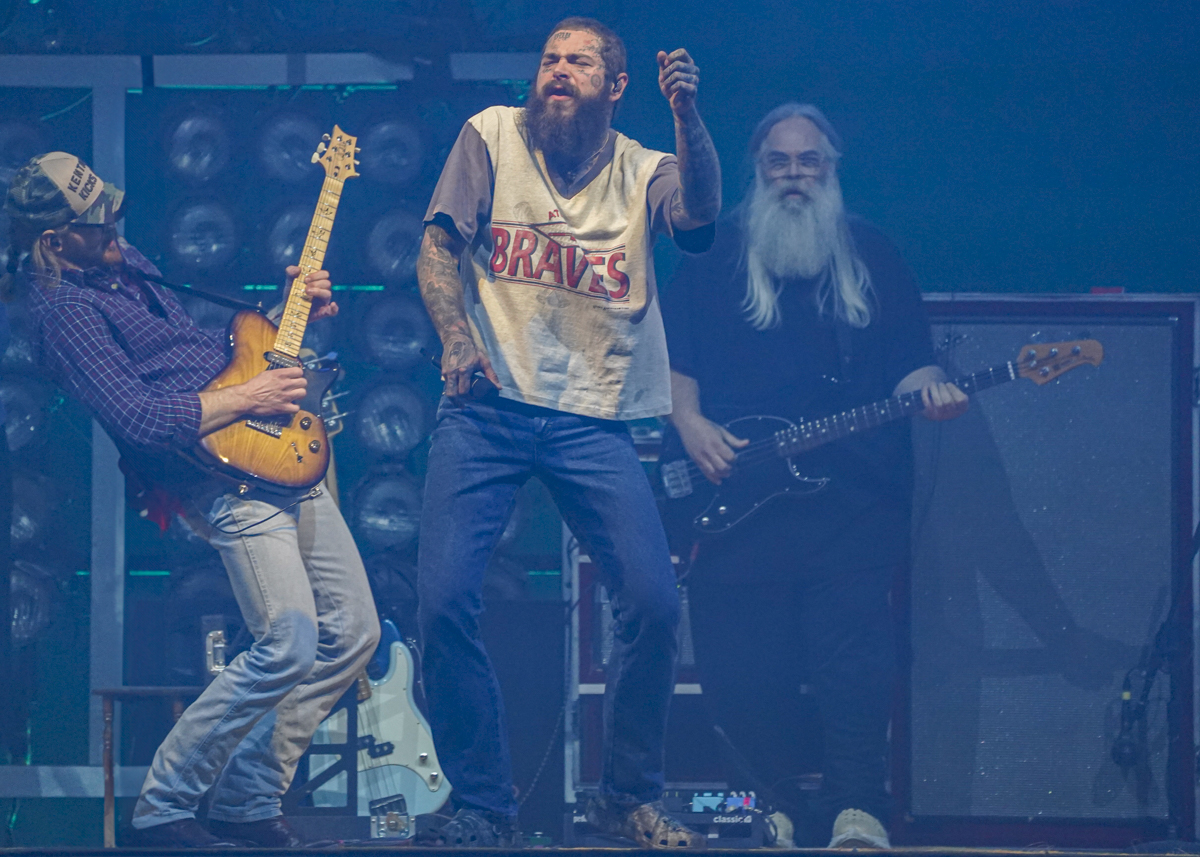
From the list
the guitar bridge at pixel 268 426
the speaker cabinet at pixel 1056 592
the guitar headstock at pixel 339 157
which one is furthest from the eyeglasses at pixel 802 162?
the guitar bridge at pixel 268 426

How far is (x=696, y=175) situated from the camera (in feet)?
9.73

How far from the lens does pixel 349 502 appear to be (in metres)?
5.06

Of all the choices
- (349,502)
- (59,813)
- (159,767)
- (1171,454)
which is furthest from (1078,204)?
(59,813)

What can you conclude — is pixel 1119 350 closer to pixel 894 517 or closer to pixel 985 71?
pixel 894 517

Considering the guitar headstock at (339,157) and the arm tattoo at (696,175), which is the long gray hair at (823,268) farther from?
the arm tattoo at (696,175)

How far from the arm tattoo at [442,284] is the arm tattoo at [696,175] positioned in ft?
1.80

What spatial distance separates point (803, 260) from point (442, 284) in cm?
209

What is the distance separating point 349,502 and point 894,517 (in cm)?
209

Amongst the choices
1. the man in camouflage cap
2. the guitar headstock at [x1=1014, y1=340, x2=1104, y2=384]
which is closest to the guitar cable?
the man in camouflage cap

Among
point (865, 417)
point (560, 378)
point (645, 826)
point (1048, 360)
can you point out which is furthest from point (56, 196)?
point (1048, 360)

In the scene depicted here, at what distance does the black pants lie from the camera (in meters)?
4.39

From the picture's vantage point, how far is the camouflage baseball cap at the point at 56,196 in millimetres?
3785

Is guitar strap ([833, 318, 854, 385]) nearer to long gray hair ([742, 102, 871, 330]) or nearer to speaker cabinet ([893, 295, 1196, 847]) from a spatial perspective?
long gray hair ([742, 102, 871, 330])

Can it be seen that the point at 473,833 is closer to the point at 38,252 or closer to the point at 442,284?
the point at 442,284
